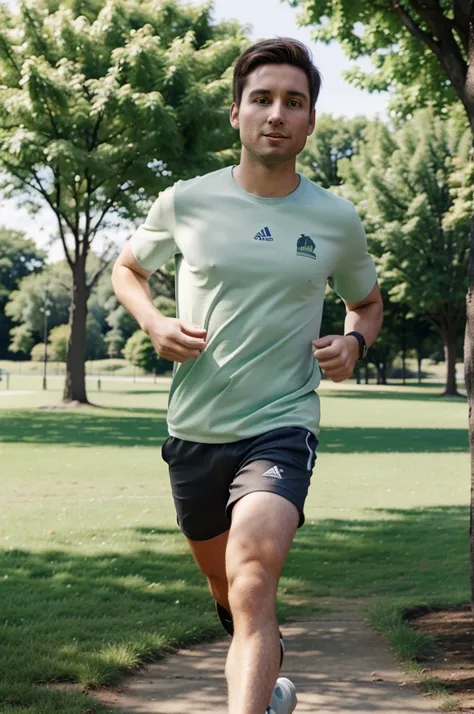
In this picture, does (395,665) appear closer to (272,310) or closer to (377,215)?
(272,310)

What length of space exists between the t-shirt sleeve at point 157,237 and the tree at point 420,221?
4940 centimetres

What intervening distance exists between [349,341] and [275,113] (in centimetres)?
85

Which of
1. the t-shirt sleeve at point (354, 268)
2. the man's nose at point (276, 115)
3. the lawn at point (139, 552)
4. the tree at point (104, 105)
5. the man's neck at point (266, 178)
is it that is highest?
the tree at point (104, 105)

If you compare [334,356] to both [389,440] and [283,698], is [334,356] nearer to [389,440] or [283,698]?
[283,698]

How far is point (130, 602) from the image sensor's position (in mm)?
6977

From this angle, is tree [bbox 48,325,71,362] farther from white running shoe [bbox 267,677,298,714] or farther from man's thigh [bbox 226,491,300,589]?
man's thigh [bbox 226,491,300,589]

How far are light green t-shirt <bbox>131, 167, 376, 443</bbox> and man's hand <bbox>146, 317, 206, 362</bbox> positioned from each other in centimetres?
13

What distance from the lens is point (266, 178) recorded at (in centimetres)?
384

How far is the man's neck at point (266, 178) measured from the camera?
383 centimetres

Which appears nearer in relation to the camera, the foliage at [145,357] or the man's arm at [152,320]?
the man's arm at [152,320]

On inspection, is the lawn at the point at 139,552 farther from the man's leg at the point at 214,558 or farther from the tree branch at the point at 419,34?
the tree branch at the point at 419,34

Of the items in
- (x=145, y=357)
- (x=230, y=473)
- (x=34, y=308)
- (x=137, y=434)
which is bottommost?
(x=137, y=434)

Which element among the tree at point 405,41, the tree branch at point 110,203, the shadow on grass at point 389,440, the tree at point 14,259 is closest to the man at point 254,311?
the tree at point 405,41

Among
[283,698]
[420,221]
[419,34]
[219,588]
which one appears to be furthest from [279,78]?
[420,221]
